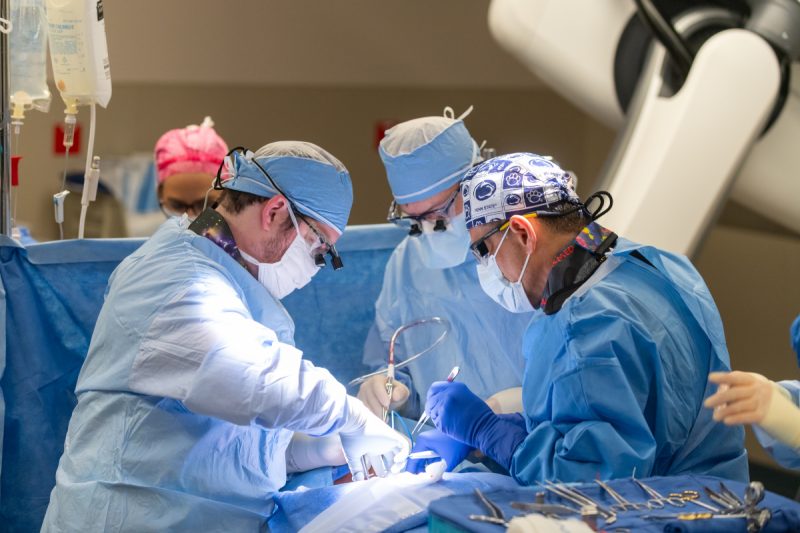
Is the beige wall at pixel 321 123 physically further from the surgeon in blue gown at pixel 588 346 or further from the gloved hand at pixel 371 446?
the surgeon in blue gown at pixel 588 346

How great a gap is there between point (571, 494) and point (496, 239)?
2.09 feet

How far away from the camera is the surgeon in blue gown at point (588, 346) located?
71.5 inches

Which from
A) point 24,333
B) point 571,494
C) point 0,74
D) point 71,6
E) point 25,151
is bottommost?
point 25,151

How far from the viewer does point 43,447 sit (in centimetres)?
257

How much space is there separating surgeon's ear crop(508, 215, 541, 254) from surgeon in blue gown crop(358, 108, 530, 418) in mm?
588

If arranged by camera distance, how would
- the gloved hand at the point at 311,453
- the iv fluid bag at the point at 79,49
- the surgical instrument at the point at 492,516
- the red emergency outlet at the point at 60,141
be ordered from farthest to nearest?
the red emergency outlet at the point at 60,141 → the iv fluid bag at the point at 79,49 → the gloved hand at the point at 311,453 → the surgical instrument at the point at 492,516

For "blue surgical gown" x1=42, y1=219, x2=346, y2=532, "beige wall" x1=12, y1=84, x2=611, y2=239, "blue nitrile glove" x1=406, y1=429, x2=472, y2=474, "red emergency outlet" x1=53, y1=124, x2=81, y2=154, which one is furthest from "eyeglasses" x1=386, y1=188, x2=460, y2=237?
"red emergency outlet" x1=53, y1=124, x2=81, y2=154

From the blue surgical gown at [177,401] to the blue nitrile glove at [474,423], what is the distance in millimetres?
247

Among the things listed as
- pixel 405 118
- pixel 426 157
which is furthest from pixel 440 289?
pixel 405 118

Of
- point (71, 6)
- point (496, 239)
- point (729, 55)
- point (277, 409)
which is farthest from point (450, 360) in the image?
point (729, 55)

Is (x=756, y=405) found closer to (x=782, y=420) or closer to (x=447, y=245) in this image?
(x=782, y=420)

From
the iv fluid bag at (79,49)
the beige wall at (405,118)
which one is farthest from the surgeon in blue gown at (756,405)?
the beige wall at (405,118)

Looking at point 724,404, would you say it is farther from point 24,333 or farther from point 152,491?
point 24,333

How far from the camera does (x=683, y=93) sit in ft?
11.2
